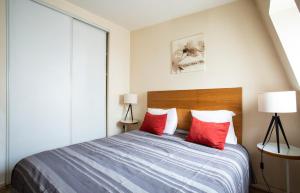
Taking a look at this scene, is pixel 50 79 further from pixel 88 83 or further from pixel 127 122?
pixel 127 122

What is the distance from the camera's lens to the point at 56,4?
7.73 ft

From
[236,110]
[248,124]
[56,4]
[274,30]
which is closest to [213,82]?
[236,110]

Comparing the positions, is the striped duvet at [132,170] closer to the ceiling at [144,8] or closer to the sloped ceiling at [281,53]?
the sloped ceiling at [281,53]

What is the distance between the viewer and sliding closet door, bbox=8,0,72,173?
Result: 6.61 feet

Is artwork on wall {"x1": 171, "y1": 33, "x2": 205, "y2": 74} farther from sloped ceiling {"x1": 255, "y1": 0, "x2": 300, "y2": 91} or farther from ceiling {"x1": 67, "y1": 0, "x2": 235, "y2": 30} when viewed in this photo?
sloped ceiling {"x1": 255, "y1": 0, "x2": 300, "y2": 91}

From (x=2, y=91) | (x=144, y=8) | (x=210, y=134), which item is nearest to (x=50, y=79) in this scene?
(x=2, y=91)

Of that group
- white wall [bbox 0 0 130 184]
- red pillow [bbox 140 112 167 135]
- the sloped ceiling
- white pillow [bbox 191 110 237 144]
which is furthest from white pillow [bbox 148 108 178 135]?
the sloped ceiling

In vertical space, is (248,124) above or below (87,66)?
below

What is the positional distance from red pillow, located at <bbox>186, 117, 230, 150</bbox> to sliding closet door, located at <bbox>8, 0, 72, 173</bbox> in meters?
1.94

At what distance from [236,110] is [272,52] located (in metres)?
0.83

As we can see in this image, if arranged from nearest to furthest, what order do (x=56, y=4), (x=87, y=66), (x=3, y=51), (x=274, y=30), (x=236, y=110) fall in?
(x=274, y=30) < (x=3, y=51) < (x=236, y=110) < (x=56, y=4) < (x=87, y=66)

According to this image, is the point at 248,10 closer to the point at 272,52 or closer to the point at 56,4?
the point at 272,52

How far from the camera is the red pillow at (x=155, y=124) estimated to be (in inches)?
96.7

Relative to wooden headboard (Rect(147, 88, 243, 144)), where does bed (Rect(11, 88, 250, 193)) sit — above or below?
below
